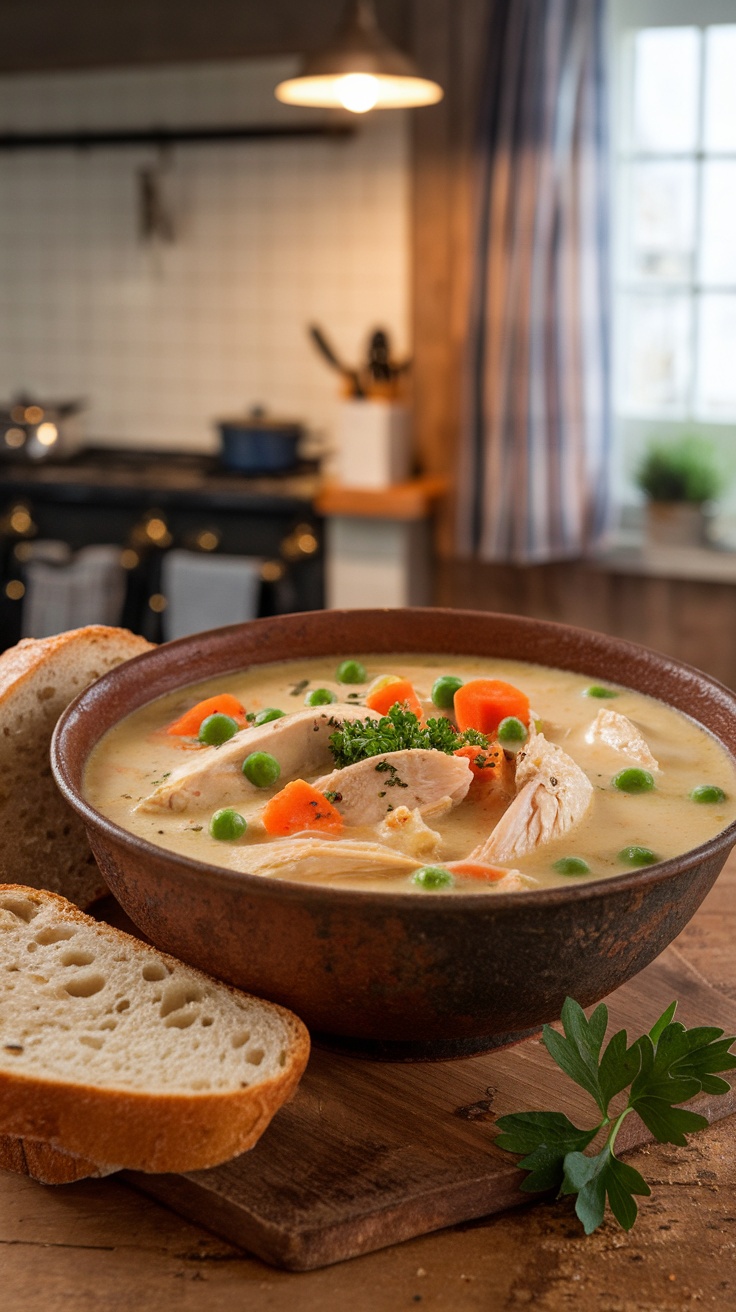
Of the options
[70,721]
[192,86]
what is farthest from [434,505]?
[70,721]

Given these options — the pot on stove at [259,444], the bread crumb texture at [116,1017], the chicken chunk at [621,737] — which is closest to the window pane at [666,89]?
the pot on stove at [259,444]

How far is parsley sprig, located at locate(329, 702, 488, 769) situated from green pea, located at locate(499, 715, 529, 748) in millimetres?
80

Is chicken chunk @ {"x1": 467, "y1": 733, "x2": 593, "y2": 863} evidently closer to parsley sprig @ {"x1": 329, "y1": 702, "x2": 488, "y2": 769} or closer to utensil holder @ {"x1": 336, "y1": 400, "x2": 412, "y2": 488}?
parsley sprig @ {"x1": 329, "y1": 702, "x2": 488, "y2": 769}

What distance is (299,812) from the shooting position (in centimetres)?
176

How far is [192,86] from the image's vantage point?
5.97 metres

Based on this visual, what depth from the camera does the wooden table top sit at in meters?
1.26

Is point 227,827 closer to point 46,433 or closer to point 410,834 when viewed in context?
point 410,834

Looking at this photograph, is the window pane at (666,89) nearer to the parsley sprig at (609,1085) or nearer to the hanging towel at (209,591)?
the hanging towel at (209,591)

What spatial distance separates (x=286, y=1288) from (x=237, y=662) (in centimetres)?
129

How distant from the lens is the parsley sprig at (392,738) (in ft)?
6.11

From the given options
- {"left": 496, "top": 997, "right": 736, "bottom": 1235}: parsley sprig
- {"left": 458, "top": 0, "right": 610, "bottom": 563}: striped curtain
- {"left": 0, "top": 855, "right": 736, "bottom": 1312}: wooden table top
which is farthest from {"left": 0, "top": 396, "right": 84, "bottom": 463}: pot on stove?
{"left": 496, "top": 997, "right": 736, "bottom": 1235}: parsley sprig

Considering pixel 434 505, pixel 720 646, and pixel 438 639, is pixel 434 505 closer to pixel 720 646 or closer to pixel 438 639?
pixel 720 646

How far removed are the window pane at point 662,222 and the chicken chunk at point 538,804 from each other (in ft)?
Result: 13.0

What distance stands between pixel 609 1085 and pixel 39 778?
103 centimetres
